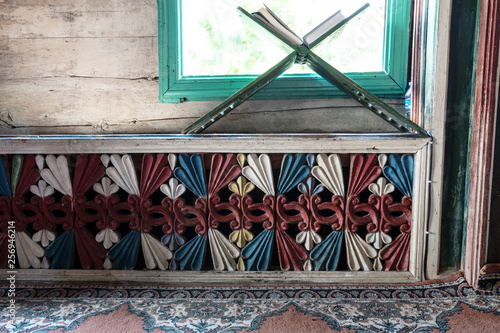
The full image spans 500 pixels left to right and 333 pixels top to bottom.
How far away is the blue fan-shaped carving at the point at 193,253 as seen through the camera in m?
1.64

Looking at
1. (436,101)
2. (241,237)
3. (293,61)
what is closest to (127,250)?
(241,237)

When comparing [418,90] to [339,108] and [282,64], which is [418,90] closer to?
[339,108]

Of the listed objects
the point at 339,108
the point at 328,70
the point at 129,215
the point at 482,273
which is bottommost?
the point at 482,273

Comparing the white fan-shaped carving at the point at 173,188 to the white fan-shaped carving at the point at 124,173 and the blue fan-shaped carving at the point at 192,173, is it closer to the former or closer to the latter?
the blue fan-shaped carving at the point at 192,173

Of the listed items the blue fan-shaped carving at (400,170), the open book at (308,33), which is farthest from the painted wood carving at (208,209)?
the open book at (308,33)

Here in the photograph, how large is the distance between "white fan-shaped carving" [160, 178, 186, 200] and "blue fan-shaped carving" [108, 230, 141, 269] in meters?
0.22

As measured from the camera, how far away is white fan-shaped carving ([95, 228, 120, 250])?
1.65m

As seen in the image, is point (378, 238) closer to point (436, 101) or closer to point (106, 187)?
point (436, 101)

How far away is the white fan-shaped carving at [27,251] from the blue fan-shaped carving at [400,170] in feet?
5.07

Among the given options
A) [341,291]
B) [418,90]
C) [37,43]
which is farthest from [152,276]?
[418,90]

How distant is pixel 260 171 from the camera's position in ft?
5.27

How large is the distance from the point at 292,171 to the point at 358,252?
456 millimetres

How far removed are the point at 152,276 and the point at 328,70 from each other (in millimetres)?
1182

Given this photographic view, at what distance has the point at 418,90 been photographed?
67.4 inches
